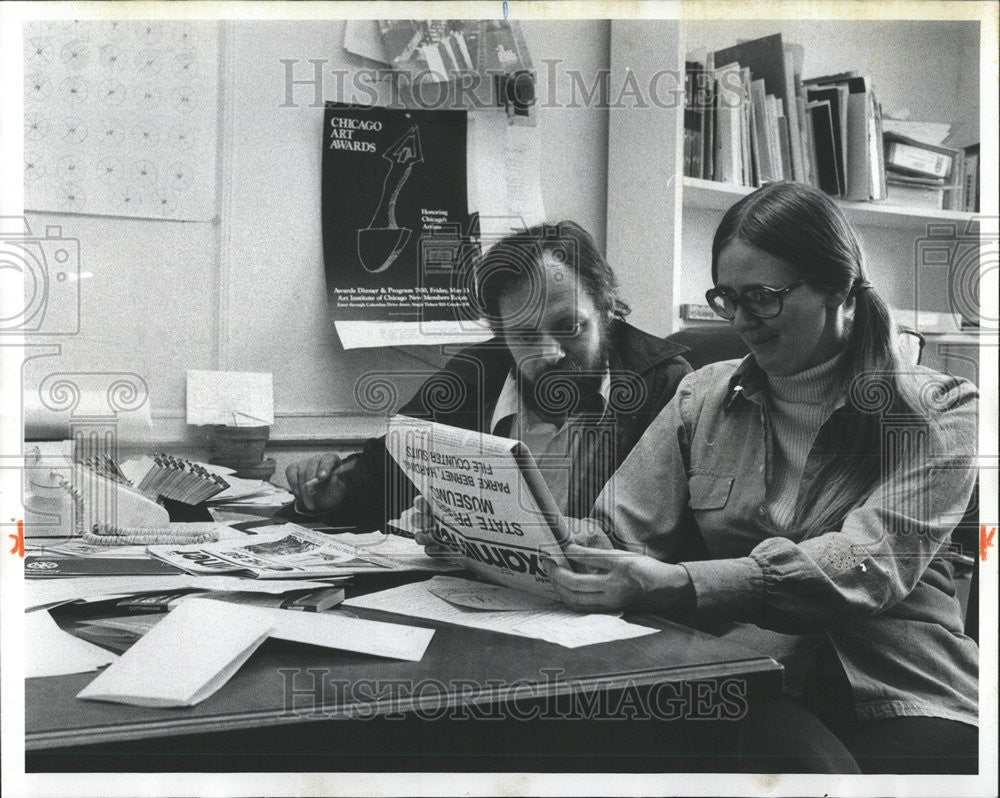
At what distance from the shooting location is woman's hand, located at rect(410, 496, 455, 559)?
143 centimetres

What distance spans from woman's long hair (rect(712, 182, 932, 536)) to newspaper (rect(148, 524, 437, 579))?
25.1 inches

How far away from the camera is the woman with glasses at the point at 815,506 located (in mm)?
1384

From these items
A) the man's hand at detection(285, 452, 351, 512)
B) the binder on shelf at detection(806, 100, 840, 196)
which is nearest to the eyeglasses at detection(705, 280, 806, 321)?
the binder on shelf at detection(806, 100, 840, 196)

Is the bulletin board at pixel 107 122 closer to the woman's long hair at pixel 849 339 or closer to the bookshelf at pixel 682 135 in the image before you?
the bookshelf at pixel 682 135

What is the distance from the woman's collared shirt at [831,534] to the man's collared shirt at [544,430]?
0.28ft

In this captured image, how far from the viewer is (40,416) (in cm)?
151

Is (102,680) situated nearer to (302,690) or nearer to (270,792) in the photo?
(302,690)

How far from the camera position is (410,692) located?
3.77 feet

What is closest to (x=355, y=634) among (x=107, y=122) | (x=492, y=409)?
(x=492, y=409)

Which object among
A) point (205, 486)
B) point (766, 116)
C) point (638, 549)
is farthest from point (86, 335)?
point (766, 116)

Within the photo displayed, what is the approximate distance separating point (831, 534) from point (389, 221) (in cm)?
88

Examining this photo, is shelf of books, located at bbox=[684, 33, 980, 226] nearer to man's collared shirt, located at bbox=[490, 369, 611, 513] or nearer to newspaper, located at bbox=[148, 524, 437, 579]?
man's collared shirt, located at bbox=[490, 369, 611, 513]

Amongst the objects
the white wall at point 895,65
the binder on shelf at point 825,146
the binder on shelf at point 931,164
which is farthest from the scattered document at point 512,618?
the binder on shelf at point 931,164

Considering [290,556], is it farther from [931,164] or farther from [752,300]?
[931,164]
